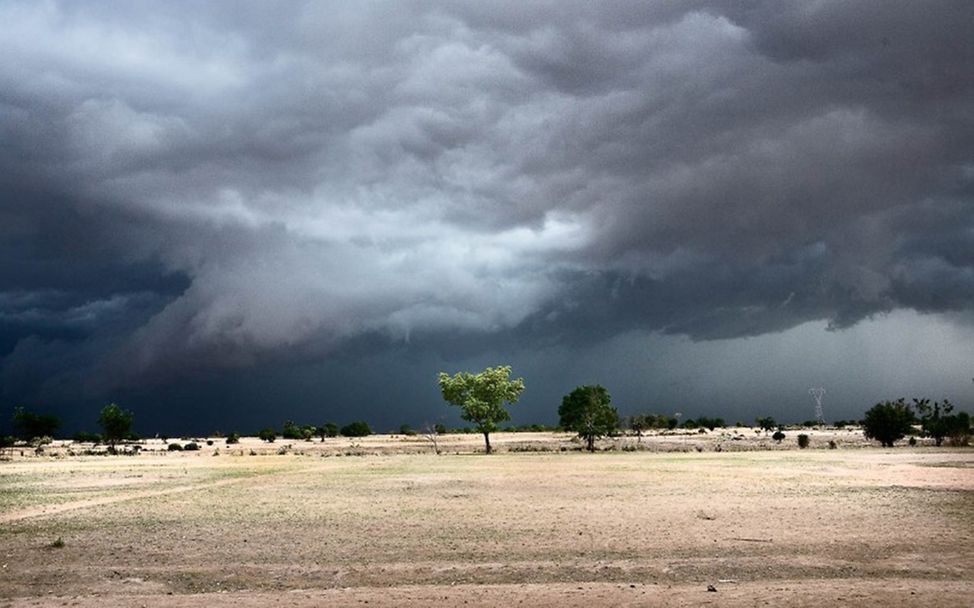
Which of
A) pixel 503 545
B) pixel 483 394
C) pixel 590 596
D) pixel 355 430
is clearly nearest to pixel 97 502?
pixel 503 545

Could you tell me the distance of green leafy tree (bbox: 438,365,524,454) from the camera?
92.5m

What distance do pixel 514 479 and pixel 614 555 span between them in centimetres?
2625

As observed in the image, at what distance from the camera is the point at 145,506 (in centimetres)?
3259

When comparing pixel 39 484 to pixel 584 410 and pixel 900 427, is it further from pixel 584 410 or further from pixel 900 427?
pixel 900 427

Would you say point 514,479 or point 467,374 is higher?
point 467,374

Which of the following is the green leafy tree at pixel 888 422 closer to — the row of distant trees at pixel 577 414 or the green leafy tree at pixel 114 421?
the row of distant trees at pixel 577 414

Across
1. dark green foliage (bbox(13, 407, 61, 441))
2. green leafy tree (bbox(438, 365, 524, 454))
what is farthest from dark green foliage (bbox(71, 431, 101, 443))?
green leafy tree (bbox(438, 365, 524, 454))

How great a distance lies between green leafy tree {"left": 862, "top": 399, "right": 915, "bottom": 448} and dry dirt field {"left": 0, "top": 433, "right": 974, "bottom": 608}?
1897 inches

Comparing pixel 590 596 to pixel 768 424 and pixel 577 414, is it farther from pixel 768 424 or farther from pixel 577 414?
pixel 768 424

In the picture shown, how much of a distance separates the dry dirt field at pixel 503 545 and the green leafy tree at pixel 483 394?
51.9 metres

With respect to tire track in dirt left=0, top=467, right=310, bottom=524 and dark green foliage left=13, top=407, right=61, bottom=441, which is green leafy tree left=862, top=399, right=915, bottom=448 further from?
dark green foliage left=13, top=407, right=61, bottom=441

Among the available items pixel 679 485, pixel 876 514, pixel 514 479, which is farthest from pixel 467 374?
pixel 876 514

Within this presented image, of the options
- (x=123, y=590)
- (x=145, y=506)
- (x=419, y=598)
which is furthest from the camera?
(x=145, y=506)

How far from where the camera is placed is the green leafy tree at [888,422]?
84.2 m
